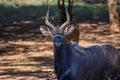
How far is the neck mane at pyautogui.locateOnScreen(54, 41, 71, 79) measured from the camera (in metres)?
9.29

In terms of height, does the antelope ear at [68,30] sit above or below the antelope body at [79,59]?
above

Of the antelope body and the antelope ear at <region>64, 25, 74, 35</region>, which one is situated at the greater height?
the antelope ear at <region>64, 25, 74, 35</region>

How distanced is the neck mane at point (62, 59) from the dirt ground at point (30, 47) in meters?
4.35

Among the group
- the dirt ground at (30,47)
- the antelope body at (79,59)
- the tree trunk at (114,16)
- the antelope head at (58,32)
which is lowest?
the dirt ground at (30,47)

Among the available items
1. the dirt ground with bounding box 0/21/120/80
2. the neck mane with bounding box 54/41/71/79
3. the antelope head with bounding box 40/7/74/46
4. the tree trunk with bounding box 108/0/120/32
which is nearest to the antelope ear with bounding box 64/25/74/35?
the antelope head with bounding box 40/7/74/46

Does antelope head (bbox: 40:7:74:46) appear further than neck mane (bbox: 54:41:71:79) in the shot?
No

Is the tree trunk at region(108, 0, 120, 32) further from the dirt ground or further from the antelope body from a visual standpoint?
the antelope body

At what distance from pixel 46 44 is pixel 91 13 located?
54.1 ft

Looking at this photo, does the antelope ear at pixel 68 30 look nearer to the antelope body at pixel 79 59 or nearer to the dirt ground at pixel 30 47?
the antelope body at pixel 79 59

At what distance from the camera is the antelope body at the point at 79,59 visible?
367 inches

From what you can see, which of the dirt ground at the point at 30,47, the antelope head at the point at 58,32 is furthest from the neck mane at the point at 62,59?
the dirt ground at the point at 30,47

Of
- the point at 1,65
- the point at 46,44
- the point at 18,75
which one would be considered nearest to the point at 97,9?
the point at 46,44

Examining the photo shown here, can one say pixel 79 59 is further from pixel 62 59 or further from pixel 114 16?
pixel 114 16

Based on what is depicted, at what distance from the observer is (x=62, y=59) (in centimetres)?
939
